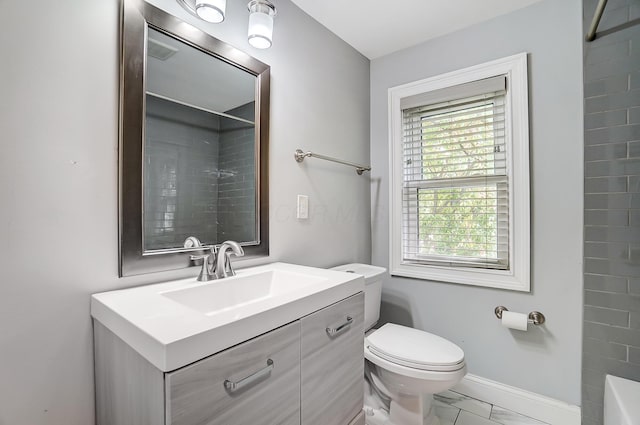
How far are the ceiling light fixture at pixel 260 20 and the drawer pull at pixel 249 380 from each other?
124cm

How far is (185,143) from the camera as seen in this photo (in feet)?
3.69

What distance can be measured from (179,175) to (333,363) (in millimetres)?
879

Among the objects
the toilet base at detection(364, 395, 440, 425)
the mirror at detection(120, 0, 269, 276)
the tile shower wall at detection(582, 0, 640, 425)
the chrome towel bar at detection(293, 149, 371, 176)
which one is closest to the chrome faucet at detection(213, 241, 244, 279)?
the mirror at detection(120, 0, 269, 276)

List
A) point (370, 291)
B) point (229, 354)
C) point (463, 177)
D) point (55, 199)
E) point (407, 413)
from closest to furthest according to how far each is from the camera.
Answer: point (229, 354) < point (55, 199) < point (407, 413) < point (370, 291) < point (463, 177)

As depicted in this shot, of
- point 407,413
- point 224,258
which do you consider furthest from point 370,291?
point 224,258

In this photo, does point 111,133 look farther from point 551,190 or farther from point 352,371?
point 551,190

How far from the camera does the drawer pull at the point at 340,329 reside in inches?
38.5

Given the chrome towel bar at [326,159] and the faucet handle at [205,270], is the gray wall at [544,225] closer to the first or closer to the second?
the chrome towel bar at [326,159]

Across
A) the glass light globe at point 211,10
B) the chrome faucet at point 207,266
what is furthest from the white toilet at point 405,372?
the glass light globe at point 211,10

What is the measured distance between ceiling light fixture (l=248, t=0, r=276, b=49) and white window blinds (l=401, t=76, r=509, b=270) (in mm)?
1135

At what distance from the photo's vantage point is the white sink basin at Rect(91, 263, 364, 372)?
60 centimetres

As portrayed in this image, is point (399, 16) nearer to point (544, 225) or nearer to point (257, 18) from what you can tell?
point (257, 18)

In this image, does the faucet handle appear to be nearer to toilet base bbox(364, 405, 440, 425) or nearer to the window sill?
toilet base bbox(364, 405, 440, 425)

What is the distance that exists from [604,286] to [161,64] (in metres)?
2.05
